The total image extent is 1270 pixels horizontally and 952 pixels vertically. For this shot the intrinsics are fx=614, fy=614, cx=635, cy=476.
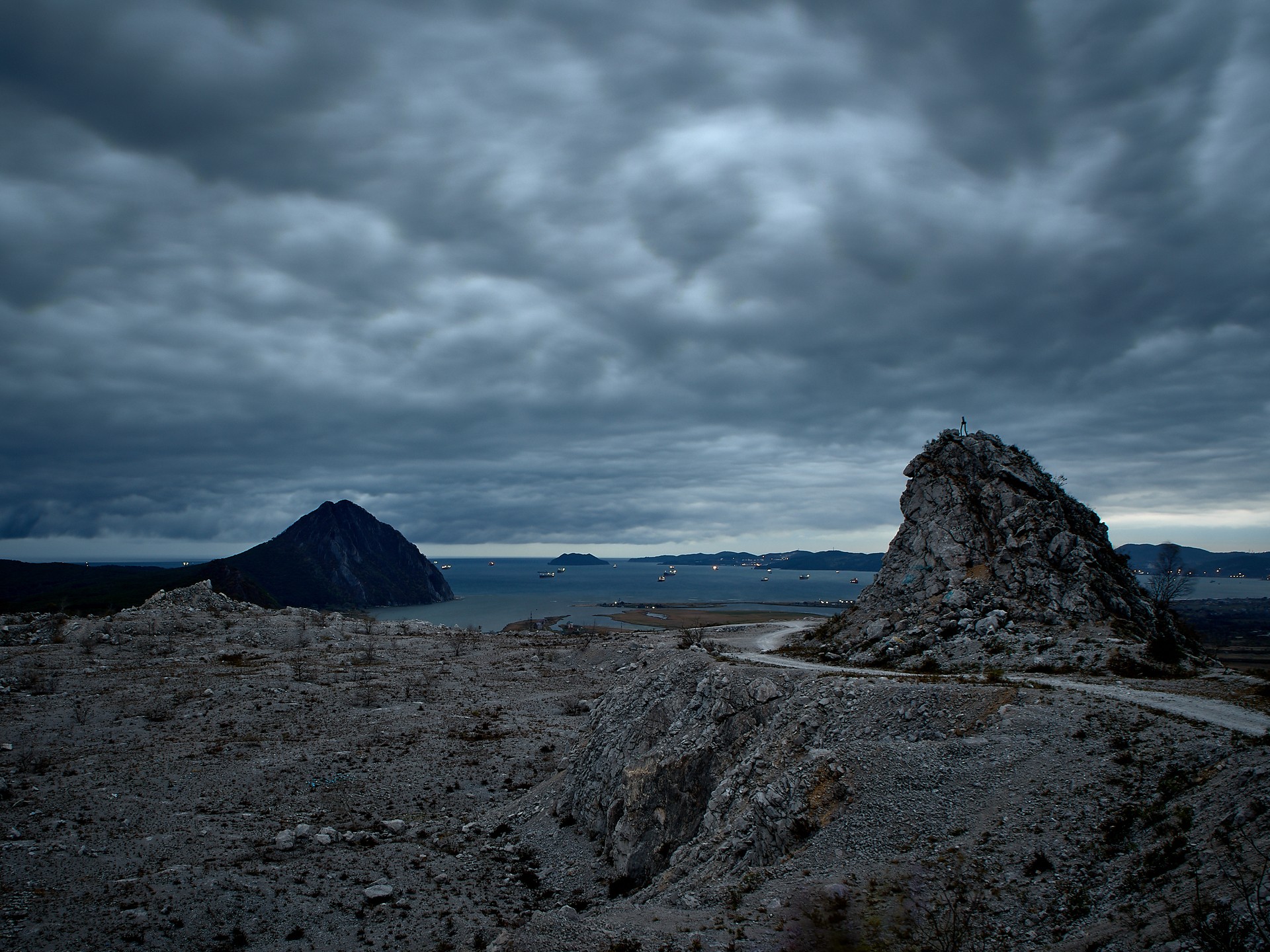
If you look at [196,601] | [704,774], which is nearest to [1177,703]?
[704,774]

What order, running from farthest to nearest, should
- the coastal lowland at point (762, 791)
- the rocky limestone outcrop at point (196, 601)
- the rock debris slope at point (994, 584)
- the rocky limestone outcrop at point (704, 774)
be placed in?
the rocky limestone outcrop at point (196, 601) < the rock debris slope at point (994, 584) < the rocky limestone outcrop at point (704, 774) < the coastal lowland at point (762, 791)

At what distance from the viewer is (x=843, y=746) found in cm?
1844

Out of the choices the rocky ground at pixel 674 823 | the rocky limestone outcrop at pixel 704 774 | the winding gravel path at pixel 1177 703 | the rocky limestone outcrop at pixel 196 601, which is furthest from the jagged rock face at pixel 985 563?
the rocky limestone outcrop at pixel 196 601

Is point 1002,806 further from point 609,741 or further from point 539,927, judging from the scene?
point 609,741

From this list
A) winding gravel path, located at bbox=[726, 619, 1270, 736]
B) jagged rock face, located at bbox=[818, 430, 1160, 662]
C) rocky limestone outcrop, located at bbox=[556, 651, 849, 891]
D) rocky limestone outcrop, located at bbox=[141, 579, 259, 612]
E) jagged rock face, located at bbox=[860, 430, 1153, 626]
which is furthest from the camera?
rocky limestone outcrop, located at bbox=[141, 579, 259, 612]

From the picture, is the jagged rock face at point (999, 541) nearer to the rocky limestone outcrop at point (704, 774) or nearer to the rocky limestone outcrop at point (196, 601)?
the rocky limestone outcrop at point (704, 774)

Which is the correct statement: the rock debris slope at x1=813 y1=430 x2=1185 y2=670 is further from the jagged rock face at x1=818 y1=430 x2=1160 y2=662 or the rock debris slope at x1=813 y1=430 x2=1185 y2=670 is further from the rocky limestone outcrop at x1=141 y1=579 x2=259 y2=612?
the rocky limestone outcrop at x1=141 y1=579 x2=259 y2=612

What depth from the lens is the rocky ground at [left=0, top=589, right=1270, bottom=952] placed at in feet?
39.8

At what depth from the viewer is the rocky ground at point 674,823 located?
1212cm

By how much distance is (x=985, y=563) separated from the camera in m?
37.6

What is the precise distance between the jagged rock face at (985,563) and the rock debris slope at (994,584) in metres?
0.07

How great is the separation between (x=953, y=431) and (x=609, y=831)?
36.7 metres

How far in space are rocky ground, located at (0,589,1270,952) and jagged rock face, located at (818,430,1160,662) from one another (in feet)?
29.6

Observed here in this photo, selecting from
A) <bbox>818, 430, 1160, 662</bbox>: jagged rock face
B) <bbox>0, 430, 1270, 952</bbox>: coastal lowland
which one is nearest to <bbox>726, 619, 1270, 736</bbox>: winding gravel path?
<bbox>0, 430, 1270, 952</bbox>: coastal lowland
